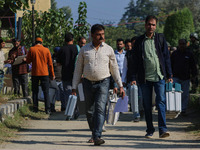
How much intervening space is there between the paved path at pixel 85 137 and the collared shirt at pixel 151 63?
3.58 ft

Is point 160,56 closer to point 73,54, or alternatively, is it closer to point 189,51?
point 73,54

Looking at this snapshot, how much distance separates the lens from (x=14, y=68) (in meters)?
13.6

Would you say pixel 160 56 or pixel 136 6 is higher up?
pixel 136 6

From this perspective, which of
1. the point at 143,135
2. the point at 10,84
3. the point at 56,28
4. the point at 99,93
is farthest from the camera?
the point at 56,28

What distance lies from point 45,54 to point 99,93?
4599 mm

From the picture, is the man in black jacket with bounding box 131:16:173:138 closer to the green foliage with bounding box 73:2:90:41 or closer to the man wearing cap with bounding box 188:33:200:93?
the man wearing cap with bounding box 188:33:200:93

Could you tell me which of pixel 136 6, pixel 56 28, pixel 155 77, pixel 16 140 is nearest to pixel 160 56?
pixel 155 77

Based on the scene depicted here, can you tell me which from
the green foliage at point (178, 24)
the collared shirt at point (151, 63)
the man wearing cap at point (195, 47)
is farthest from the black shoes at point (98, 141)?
the green foliage at point (178, 24)

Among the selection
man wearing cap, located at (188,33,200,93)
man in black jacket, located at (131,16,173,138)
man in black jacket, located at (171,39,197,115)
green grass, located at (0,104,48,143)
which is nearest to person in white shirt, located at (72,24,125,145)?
man in black jacket, located at (131,16,173,138)

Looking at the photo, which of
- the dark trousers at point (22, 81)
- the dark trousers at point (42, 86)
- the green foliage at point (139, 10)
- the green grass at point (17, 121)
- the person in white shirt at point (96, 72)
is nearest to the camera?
the person in white shirt at point (96, 72)

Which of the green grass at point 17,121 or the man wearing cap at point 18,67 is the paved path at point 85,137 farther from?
the man wearing cap at point 18,67

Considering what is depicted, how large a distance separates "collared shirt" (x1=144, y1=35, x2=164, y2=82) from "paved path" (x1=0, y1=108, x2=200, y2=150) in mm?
1090

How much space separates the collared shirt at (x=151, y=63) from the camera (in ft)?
26.4

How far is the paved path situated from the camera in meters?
7.29
